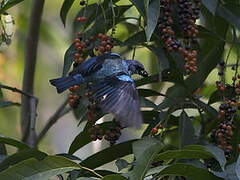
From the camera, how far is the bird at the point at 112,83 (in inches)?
82.1

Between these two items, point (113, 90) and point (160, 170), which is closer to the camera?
point (160, 170)

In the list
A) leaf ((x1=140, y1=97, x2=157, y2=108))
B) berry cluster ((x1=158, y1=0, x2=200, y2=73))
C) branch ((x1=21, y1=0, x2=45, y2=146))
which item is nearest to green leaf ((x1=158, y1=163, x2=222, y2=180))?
berry cluster ((x1=158, y1=0, x2=200, y2=73))

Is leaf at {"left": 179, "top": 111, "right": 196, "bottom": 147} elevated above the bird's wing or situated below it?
below

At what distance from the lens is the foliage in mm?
1912

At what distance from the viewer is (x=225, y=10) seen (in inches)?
101

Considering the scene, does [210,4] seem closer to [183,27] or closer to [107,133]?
[183,27]

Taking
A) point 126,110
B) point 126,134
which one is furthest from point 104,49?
point 126,134

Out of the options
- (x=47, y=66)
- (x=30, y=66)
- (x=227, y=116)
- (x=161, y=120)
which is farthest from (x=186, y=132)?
(x=47, y=66)

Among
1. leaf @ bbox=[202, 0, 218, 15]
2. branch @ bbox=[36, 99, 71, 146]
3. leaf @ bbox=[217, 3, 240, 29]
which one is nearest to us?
leaf @ bbox=[202, 0, 218, 15]

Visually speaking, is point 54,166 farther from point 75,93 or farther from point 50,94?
point 50,94

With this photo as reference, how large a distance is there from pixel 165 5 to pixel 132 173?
655 mm

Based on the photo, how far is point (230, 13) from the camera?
2547 mm

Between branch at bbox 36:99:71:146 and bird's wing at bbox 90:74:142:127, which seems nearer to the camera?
bird's wing at bbox 90:74:142:127

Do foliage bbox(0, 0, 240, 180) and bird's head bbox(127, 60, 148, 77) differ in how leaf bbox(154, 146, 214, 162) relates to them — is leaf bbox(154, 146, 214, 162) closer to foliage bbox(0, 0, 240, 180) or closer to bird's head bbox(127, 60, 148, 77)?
foliage bbox(0, 0, 240, 180)
